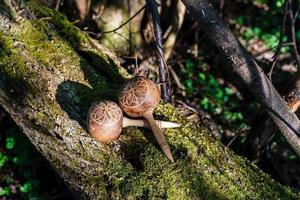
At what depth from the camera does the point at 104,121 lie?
9.86ft

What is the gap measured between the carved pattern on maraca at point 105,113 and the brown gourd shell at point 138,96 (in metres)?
0.09

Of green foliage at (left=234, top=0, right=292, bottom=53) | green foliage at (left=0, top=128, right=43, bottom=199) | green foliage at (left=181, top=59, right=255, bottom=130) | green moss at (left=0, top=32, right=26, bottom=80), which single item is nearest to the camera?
green moss at (left=0, top=32, right=26, bottom=80)

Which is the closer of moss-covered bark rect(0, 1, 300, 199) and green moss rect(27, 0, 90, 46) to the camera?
moss-covered bark rect(0, 1, 300, 199)

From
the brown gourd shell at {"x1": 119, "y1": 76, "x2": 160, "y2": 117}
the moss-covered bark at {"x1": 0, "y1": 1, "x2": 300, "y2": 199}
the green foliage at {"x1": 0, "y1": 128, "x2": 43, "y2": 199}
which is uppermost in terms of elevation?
the brown gourd shell at {"x1": 119, "y1": 76, "x2": 160, "y2": 117}

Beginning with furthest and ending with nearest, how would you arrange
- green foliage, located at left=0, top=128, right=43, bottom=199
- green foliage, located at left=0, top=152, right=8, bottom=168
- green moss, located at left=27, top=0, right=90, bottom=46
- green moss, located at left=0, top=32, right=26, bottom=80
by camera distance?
green foliage, located at left=0, top=152, right=8, bottom=168
green foliage, located at left=0, top=128, right=43, bottom=199
green moss, located at left=27, top=0, right=90, bottom=46
green moss, located at left=0, top=32, right=26, bottom=80

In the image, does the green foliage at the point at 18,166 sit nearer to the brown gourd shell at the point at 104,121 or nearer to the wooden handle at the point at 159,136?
the brown gourd shell at the point at 104,121

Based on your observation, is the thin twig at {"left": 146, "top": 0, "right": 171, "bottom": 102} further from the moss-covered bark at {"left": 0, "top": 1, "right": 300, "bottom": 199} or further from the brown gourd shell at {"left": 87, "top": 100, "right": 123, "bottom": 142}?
the brown gourd shell at {"left": 87, "top": 100, "right": 123, "bottom": 142}

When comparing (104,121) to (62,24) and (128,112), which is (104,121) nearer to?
(128,112)

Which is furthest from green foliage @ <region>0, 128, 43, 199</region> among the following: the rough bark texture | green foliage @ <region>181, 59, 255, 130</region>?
the rough bark texture

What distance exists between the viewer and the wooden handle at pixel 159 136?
3.08 metres

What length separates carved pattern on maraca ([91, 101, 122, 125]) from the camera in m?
3.01

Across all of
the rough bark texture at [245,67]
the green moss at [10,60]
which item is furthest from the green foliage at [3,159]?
the rough bark texture at [245,67]

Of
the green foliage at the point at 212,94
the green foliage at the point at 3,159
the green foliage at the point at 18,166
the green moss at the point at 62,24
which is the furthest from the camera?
the green foliage at the point at 212,94

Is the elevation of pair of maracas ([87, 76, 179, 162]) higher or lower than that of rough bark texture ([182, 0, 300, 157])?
lower
